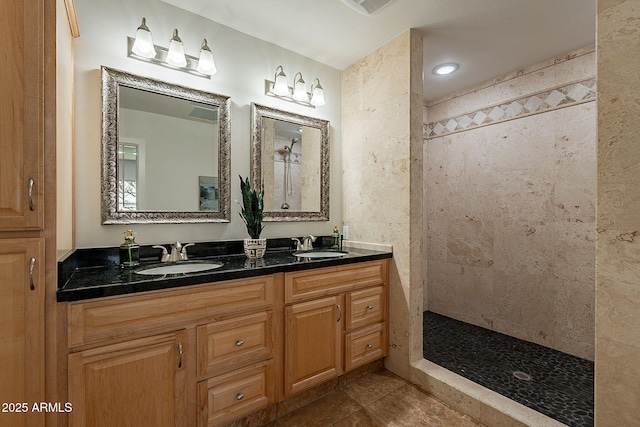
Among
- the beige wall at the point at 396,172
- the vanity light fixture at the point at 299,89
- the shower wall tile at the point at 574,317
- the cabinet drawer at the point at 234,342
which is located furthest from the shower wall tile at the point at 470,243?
the cabinet drawer at the point at 234,342

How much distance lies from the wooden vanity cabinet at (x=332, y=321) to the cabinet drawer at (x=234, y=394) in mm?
127

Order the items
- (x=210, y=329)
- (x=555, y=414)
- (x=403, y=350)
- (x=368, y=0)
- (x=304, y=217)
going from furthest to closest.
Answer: (x=304, y=217)
(x=403, y=350)
(x=368, y=0)
(x=555, y=414)
(x=210, y=329)

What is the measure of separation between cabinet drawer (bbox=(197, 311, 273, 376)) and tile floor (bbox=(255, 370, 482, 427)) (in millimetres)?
481

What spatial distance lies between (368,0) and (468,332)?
2.83 meters

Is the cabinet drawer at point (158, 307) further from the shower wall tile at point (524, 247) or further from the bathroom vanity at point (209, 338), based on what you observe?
the shower wall tile at point (524, 247)

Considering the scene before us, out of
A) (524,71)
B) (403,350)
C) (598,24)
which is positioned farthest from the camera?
(524,71)

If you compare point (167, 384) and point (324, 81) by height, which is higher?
point (324, 81)

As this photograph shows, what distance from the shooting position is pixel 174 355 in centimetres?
125

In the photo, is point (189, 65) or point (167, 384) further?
point (189, 65)

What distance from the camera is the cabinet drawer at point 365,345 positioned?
6.13 feet

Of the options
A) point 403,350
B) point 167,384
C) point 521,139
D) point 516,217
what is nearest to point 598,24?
point 521,139

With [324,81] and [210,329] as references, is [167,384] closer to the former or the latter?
[210,329]

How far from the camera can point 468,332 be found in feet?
8.93

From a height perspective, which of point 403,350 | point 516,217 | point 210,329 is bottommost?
point 403,350
